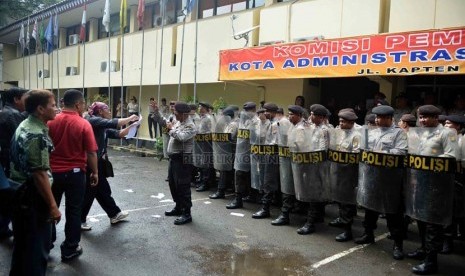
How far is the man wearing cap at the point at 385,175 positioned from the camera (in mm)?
4492

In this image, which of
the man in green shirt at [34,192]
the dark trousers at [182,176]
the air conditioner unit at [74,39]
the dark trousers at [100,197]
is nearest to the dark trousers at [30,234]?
the man in green shirt at [34,192]

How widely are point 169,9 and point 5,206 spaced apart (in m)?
14.0

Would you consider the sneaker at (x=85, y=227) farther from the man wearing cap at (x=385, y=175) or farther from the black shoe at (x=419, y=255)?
the black shoe at (x=419, y=255)

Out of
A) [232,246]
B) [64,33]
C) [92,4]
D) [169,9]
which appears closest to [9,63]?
[64,33]

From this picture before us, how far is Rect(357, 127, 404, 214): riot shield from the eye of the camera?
176 inches

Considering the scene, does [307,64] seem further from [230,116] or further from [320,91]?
Answer: [320,91]

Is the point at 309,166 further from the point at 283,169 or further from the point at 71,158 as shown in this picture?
the point at 71,158

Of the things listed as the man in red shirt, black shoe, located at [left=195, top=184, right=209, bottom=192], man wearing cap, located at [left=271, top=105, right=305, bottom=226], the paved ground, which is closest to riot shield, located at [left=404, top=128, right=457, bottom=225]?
the paved ground

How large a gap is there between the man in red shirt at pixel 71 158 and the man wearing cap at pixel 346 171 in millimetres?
3045

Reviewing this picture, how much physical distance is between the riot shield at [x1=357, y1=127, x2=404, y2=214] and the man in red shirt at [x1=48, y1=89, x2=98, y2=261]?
313cm

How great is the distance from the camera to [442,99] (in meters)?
8.76

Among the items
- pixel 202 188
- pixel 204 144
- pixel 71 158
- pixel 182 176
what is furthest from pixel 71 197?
pixel 202 188

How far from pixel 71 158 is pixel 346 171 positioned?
3341 millimetres

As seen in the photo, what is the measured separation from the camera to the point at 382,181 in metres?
4.51
